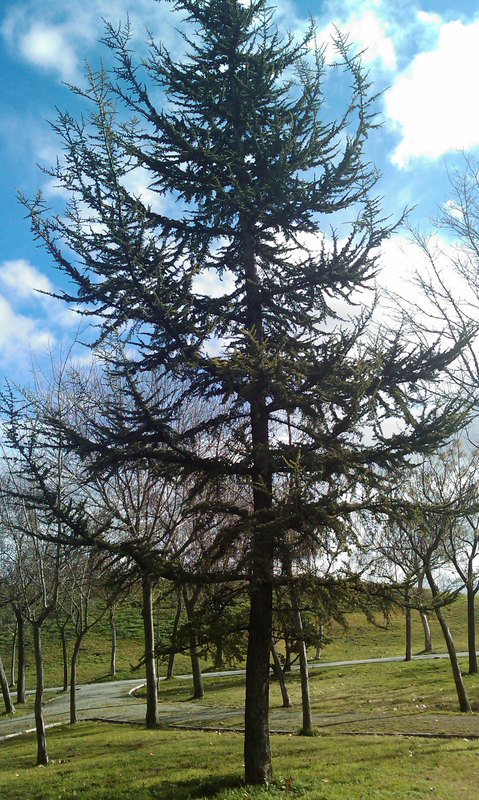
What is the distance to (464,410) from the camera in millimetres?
8000

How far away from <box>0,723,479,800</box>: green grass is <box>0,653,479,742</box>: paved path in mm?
1908

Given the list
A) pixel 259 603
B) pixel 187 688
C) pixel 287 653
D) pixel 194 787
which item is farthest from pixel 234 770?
pixel 187 688

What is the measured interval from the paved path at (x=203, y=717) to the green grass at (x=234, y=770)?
191 centimetres

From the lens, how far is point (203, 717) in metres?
16.9

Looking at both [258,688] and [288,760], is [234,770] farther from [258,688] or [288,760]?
[258,688]

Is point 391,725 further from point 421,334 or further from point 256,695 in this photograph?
point 421,334

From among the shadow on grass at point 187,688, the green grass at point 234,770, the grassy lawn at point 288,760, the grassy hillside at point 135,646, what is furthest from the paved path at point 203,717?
the grassy hillside at point 135,646

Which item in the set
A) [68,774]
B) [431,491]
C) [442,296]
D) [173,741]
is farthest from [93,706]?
[442,296]

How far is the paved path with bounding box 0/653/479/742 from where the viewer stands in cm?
1348

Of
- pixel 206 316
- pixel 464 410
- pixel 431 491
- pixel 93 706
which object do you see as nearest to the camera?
pixel 464 410

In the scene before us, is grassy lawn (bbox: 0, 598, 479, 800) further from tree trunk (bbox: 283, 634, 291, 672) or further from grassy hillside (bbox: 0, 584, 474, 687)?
grassy hillside (bbox: 0, 584, 474, 687)

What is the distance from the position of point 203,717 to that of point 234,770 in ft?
28.4

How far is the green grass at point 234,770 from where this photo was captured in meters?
7.70

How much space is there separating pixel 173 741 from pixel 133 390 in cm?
937
